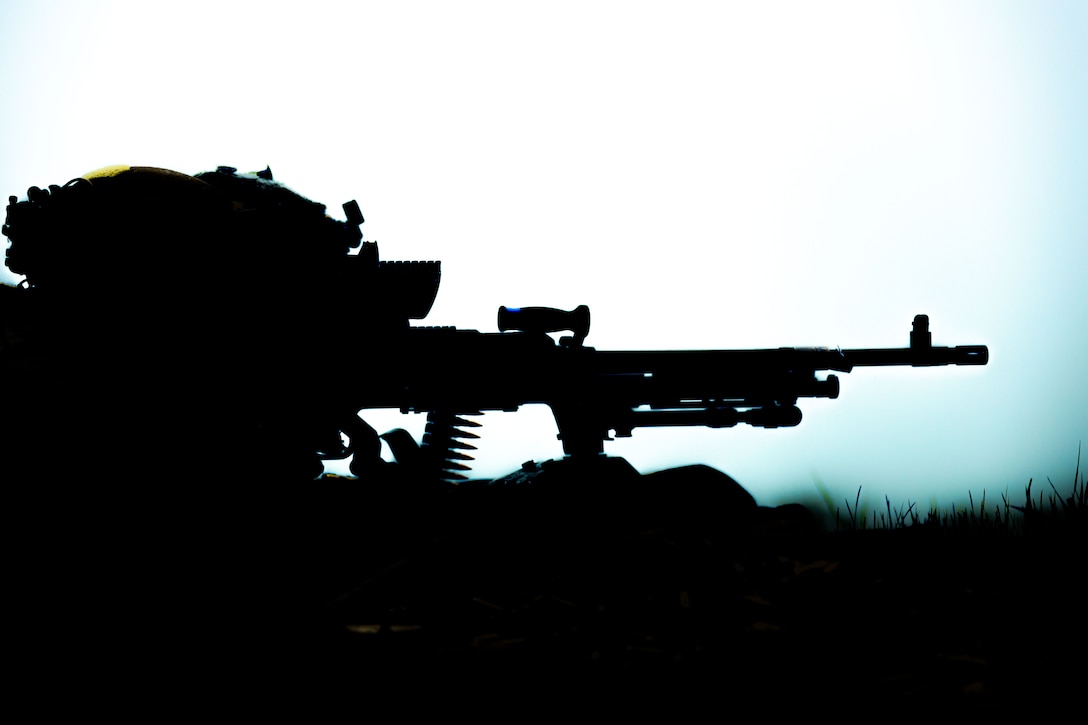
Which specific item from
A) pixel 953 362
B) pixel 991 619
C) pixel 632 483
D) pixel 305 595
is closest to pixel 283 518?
pixel 305 595

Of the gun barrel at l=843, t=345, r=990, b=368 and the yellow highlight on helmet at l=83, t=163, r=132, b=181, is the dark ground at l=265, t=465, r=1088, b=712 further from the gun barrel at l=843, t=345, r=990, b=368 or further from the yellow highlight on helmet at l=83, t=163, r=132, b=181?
the yellow highlight on helmet at l=83, t=163, r=132, b=181

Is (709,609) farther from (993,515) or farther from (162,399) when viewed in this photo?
(162,399)

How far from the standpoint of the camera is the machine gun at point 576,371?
4.73 meters

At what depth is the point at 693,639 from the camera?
291 centimetres

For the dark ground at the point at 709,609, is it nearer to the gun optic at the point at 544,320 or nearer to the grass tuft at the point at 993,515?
the grass tuft at the point at 993,515

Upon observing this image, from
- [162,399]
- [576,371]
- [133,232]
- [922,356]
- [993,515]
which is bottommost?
[993,515]

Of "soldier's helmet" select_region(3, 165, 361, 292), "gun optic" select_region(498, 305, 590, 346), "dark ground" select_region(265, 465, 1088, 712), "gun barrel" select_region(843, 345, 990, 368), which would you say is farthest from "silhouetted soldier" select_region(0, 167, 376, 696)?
"gun barrel" select_region(843, 345, 990, 368)

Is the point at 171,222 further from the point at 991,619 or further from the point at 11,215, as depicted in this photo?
the point at 991,619

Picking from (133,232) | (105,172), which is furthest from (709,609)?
(105,172)

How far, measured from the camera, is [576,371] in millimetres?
4859

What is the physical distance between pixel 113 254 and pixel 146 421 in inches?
37.6

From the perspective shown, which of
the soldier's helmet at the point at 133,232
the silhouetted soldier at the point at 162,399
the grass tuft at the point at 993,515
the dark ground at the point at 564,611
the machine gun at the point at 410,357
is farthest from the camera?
the grass tuft at the point at 993,515

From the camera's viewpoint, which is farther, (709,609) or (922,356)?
(922,356)

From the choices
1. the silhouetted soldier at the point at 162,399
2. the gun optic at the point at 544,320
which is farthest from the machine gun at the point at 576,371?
the silhouetted soldier at the point at 162,399
